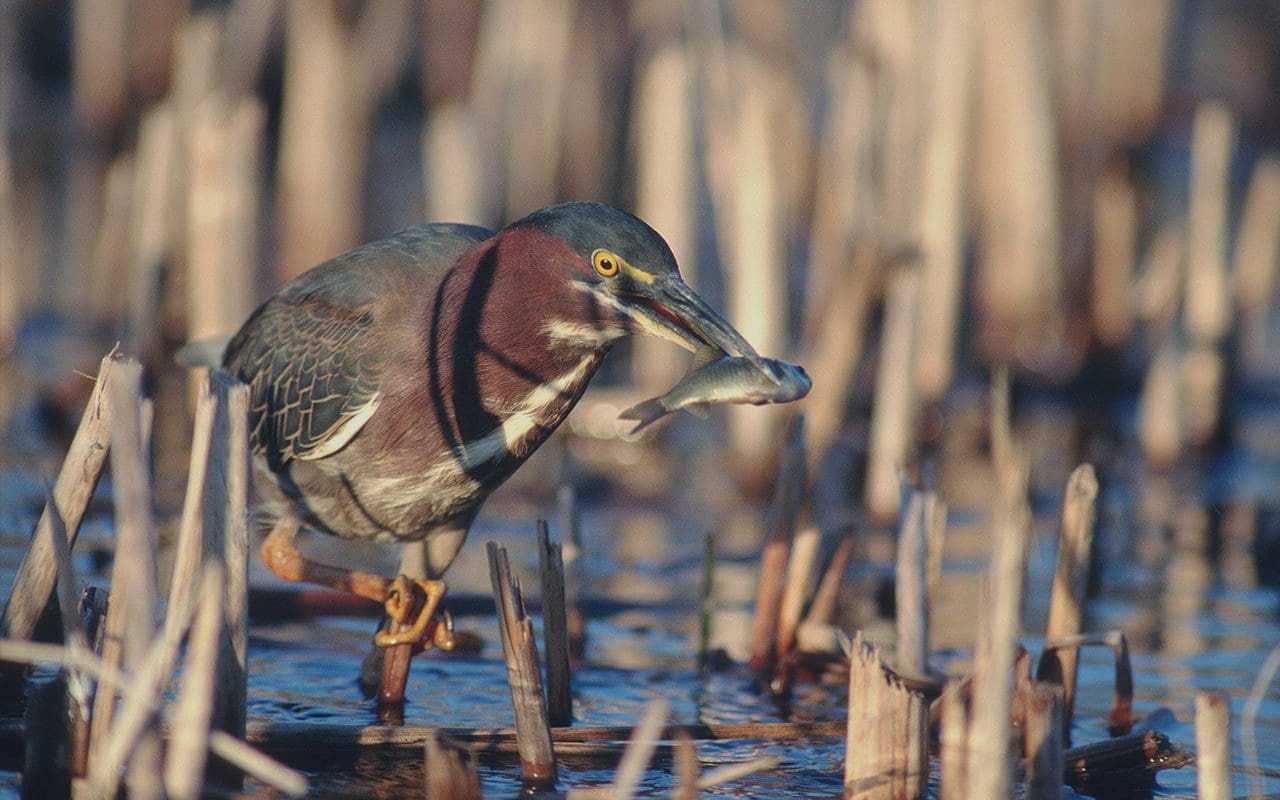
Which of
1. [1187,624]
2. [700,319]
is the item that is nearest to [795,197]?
[1187,624]

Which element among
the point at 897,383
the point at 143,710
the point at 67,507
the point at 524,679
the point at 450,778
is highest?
the point at 897,383

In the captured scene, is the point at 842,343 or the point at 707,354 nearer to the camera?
the point at 707,354

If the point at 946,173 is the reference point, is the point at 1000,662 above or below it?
below

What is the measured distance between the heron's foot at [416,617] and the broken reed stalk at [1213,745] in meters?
2.52

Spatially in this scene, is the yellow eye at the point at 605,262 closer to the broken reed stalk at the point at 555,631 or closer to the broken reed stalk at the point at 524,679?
the broken reed stalk at the point at 555,631

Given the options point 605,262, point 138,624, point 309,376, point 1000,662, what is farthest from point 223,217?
point 1000,662

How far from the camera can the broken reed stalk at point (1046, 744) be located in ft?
11.5

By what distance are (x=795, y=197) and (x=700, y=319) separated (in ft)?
27.7

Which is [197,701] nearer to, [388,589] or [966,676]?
[388,589]

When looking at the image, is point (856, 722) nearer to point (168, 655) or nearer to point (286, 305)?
point (168, 655)

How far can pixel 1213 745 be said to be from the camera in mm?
3301

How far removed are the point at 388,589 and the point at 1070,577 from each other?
2.18m

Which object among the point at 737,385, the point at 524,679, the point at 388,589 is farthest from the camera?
the point at 388,589

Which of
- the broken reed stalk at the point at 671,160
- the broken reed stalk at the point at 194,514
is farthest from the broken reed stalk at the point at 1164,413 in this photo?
the broken reed stalk at the point at 194,514
